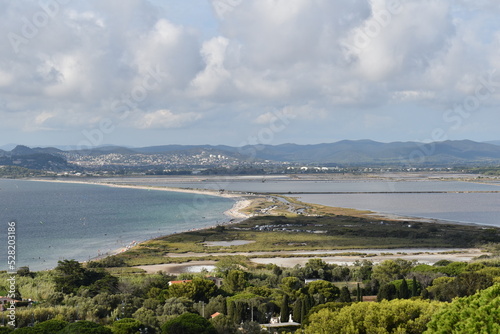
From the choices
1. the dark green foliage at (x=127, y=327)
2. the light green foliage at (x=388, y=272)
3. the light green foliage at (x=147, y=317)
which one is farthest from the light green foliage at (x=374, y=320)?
the light green foliage at (x=388, y=272)

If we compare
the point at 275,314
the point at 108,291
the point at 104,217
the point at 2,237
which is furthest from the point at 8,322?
the point at 104,217

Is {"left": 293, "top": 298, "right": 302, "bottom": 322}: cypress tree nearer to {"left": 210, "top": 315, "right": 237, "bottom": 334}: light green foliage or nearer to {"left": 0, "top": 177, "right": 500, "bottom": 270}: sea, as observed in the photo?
{"left": 210, "top": 315, "right": 237, "bottom": 334}: light green foliage

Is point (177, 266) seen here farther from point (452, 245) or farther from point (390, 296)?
point (452, 245)

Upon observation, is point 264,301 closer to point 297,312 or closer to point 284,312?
point 284,312

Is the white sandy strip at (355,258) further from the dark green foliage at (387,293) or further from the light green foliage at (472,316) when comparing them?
the light green foliage at (472,316)

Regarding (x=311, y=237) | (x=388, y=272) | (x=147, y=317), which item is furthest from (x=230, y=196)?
(x=147, y=317)
